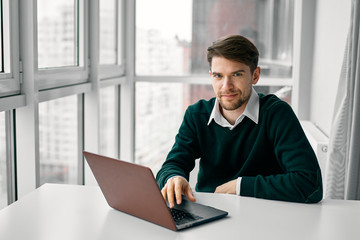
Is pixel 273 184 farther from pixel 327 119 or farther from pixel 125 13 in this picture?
pixel 125 13

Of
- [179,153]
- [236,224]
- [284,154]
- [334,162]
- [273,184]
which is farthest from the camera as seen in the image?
[334,162]

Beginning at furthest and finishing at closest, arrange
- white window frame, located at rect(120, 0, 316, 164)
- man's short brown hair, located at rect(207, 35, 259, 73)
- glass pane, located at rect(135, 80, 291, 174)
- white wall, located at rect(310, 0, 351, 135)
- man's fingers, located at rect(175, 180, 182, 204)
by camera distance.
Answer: glass pane, located at rect(135, 80, 291, 174) < white window frame, located at rect(120, 0, 316, 164) < white wall, located at rect(310, 0, 351, 135) < man's short brown hair, located at rect(207, 35, 259, 73) < man's fingers, located at rect(175, 180, 182, 204)

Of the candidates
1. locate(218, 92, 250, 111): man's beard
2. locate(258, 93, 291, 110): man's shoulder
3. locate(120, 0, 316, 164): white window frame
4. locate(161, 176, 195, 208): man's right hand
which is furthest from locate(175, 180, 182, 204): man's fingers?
locate(120, 0, 316, 164): white window frame

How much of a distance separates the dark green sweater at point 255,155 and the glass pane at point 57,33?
972mm

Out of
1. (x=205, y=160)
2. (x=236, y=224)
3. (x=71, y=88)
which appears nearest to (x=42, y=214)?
(x=236, y=224)

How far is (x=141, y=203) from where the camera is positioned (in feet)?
4.21

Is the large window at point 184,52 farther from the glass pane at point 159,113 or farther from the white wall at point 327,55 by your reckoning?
the white wall at point 327,55

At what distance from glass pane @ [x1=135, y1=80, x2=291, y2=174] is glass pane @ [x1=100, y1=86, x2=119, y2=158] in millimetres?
259

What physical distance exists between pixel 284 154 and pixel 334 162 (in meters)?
0.67

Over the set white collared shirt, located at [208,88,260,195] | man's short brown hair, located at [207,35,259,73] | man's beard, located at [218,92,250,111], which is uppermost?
man's short brown hair, located at [207,35,259,73]

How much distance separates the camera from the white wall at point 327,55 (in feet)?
8.36

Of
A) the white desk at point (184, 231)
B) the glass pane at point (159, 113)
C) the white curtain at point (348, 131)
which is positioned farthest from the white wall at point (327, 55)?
the white desk at point (184, 231)

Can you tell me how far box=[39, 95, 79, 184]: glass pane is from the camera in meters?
2.42

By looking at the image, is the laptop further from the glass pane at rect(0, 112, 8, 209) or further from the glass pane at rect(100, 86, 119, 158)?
the glass pane at rect(100, 86, 119, 158)
